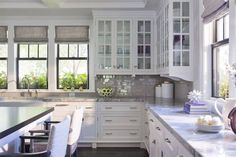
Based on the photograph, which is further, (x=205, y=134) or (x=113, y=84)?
(x=113, y=84)

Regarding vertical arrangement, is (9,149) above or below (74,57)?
below

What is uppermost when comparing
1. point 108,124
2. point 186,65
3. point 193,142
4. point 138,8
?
point 138,8

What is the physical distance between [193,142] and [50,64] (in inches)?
190

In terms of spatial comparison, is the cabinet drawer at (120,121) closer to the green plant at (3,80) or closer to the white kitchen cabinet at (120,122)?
the white kitchen cabinet at (120,122)

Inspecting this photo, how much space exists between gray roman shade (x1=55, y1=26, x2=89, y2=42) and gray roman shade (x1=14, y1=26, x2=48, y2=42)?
25 centimetres

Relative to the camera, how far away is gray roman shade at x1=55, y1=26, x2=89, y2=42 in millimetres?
6324

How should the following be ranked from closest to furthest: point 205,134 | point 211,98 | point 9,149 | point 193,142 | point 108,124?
point 193,142 < point 205,134 < point 9,149 < point 211,98 < point 108,124

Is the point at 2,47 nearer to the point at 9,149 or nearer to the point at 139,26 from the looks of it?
the point at 139,26

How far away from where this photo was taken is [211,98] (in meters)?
4.04

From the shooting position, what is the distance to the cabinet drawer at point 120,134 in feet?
18.6

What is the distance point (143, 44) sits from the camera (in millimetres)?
5988

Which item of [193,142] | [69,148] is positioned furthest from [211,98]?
[193,142]

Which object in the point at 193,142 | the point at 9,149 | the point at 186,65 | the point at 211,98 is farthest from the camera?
the point at 186,65

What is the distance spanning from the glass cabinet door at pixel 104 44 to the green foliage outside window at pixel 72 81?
2.18 ft
